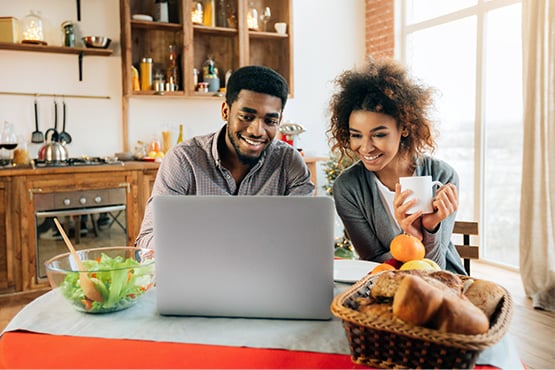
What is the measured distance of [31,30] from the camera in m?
3.70

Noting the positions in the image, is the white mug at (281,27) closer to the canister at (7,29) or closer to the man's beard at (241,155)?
the canister at (7,29)

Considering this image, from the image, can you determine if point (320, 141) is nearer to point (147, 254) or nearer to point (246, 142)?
point (246, 142)

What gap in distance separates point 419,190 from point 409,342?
0.71 meters

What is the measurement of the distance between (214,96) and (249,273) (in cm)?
337

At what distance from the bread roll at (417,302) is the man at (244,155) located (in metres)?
1.08

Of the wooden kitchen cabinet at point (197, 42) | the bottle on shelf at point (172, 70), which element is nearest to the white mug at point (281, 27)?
the wooden kitchen cabinet at point (197, 42)

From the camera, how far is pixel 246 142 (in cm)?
179

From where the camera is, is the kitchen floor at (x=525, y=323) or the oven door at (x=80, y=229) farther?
the oven door at (x=80, y=229)

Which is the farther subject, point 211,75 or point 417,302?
point 211,75

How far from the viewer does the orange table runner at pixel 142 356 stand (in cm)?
85

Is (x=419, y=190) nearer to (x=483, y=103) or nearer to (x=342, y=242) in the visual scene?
(x=342, y=242)

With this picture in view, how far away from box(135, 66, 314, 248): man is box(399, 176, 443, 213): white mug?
22.1 inches

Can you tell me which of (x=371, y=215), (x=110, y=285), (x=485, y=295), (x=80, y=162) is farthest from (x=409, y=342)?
(x=80, y=162)

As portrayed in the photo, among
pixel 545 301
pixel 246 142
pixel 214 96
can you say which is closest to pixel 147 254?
pixel 246 142
